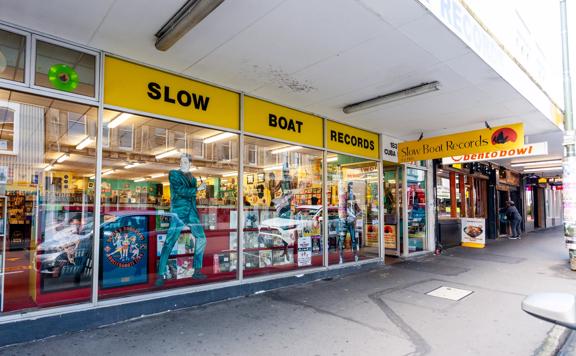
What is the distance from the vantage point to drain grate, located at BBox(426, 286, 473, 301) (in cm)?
597

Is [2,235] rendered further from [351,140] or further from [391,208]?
[391,208]

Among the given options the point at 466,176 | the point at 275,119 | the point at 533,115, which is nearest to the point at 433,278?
the point at 533,115

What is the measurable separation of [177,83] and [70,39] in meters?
1.44

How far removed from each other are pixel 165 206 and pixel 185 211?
34 cm

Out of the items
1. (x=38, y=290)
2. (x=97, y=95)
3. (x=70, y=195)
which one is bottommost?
(x=38, y=290)

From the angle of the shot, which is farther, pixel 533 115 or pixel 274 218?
pixel 533 115

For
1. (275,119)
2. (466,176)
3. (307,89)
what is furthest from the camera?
(466,176)

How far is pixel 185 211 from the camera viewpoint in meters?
5.86

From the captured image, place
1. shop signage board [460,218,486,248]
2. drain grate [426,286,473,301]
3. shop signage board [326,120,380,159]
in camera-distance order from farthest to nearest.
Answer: shop signage board [460,218,486,248] → shop signage board [326,120,380,159] → drain grate [426,286,473,301]

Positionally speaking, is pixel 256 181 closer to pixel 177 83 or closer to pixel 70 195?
pixel 177 83

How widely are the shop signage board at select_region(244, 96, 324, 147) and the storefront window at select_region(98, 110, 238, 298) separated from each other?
1.73 feet

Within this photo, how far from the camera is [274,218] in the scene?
7160 millimetres

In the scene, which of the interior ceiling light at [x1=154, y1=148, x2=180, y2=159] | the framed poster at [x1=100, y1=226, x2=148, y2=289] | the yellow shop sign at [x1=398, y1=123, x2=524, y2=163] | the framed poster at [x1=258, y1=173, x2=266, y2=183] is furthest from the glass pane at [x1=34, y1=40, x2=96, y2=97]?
the yellow shop sign at [x1=398, y1=123, x2=524, y2=163]

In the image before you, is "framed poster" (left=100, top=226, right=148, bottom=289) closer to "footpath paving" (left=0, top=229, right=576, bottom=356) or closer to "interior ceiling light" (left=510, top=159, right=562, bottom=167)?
"footpath paving" (left=0, top=229, right=576, bottom=356)
